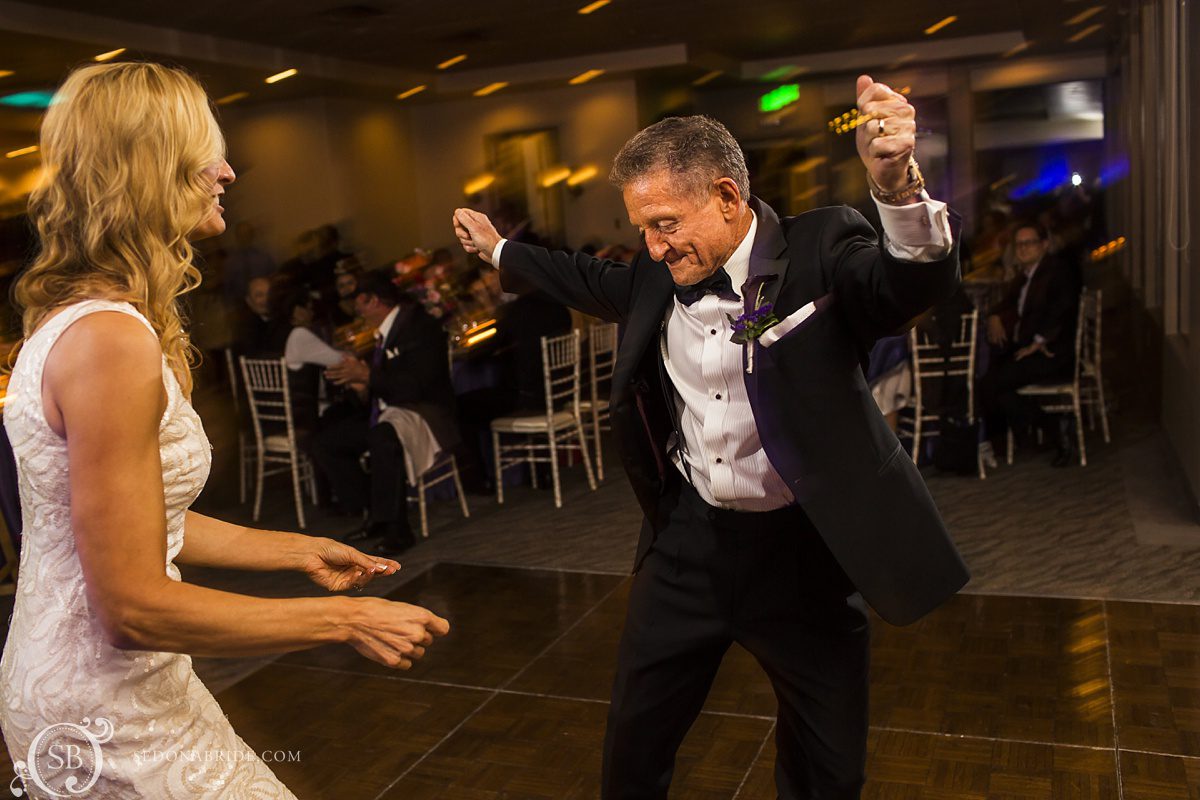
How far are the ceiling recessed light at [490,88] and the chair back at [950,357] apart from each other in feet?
28.1

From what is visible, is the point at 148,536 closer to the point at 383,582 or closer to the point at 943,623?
the point at 943,623

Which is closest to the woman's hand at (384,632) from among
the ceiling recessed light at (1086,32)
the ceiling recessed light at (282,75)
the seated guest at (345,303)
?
the seated guest at (345,303)

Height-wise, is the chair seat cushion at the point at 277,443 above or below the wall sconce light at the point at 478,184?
below

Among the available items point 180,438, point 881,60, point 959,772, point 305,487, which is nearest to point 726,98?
point 881,60

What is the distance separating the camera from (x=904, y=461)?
6.60ft

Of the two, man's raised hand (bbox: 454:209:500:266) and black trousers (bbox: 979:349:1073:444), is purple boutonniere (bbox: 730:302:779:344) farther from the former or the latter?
black trousers (bbox: 979:349:1073:444)

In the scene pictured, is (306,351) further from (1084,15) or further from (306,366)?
(1084,15)

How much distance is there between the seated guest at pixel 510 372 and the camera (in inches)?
255

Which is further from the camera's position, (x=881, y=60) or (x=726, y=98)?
(x=726, y=98)

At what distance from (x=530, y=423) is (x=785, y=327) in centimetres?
465

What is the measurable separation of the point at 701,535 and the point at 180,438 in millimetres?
1069

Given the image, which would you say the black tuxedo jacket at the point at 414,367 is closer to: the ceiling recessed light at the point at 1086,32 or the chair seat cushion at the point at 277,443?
the chair seat cushion at the point at 277,443

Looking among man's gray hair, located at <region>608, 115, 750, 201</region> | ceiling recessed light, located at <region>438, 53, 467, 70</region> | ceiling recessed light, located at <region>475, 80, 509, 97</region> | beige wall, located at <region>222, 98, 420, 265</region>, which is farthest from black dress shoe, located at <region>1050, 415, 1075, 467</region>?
beige wall, located at <region>222, 98, 420, 265</region>

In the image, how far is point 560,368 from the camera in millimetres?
6551
